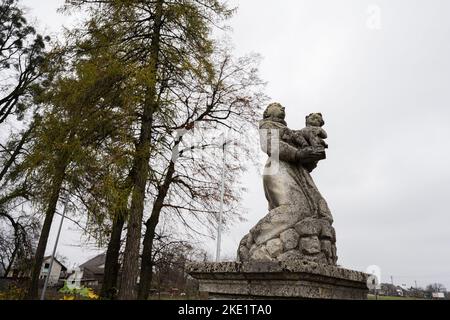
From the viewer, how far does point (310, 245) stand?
159 inches

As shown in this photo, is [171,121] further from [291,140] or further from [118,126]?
[291,140]

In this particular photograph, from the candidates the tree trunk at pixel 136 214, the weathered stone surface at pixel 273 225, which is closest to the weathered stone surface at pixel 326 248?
the weathered stone surface at pixel 273 225

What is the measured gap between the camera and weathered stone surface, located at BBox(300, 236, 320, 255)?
4012 millimetres

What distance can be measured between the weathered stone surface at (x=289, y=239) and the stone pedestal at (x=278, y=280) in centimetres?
45

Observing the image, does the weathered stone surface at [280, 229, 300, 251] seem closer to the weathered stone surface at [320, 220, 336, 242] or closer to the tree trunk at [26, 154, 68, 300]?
the weathered stone surface at [320, 220, 336, 242]

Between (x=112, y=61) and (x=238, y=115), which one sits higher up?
(x=238, y=115)

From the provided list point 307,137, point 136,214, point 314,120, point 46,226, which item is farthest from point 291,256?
point 46,226

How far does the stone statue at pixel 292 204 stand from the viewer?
13.3ft

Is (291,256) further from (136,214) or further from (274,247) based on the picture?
(136,214)

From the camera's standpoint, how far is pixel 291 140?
15.8 ft

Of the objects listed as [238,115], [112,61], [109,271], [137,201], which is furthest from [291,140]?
[109,271]

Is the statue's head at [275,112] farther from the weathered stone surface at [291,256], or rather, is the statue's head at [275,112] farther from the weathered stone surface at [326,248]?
the weathered stone surface at [291,256]

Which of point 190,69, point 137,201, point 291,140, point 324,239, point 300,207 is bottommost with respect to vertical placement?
point 324,239
